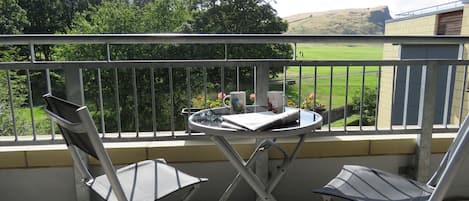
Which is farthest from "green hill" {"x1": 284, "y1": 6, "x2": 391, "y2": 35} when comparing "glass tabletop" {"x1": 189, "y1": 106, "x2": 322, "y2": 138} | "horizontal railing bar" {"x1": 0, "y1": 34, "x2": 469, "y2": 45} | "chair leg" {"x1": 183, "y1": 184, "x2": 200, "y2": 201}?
"chair leg" {"x1": 183, "y1": 184, "x2": 200, "y2": 201}

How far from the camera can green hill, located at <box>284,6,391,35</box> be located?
17266mm

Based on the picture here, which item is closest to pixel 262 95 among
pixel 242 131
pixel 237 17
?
pixel 242 131

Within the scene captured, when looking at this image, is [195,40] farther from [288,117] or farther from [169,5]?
[169,5]

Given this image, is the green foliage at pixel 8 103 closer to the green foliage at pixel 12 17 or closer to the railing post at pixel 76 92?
the railing post at pixel 76 92

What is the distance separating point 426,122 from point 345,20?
18.6 m

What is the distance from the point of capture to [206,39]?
211cm

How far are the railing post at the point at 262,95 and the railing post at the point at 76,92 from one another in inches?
42.0

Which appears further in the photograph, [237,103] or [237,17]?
[237,17]

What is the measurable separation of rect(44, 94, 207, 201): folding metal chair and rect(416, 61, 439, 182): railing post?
1.53 meters

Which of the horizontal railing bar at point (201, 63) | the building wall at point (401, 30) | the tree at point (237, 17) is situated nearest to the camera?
the horizontal railing bar at point (201, 63)

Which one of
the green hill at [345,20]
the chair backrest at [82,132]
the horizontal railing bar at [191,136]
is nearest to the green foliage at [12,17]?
the green hill at [345,20]

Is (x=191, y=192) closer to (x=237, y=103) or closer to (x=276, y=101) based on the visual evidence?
(x=237, y=103)

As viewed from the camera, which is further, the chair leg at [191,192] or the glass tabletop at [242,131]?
the chair leg at [191,192]

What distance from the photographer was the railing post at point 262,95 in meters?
2.12
